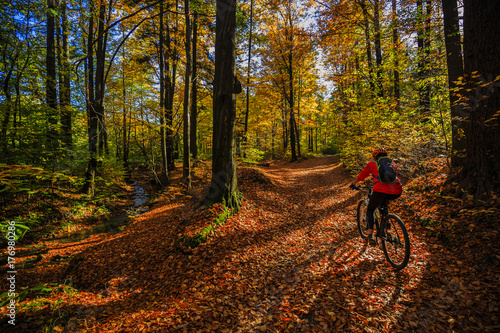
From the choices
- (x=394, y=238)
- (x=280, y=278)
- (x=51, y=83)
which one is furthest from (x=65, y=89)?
(x=394, y=238)

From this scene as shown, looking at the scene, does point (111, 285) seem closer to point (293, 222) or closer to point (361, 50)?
point (293, 222)

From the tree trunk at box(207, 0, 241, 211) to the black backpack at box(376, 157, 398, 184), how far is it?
3690 millimetres

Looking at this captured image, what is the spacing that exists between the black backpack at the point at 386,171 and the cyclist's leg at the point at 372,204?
0.37m

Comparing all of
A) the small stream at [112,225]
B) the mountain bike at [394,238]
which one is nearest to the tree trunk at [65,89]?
the small stream at [112,225]

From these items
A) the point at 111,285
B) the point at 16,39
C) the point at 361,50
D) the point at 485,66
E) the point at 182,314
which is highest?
the point at 361,50

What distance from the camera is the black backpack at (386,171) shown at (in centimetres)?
383

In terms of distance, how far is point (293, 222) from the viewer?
21.0 ft

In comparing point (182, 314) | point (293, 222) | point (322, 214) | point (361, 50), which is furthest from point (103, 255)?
point (361, 50)

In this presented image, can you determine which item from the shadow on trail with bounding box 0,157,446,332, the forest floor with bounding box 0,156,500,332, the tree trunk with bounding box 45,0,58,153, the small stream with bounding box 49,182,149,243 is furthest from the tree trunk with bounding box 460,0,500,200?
the tree trunk with bounding box 45,0,58,153

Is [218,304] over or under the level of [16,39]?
under

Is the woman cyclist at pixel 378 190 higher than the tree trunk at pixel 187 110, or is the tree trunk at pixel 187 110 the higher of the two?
the tree trunk at pixel 187 110

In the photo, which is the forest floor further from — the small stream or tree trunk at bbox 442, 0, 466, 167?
tree trunk at bbox 442, 0, 466, 167

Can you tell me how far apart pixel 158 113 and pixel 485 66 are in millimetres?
12228

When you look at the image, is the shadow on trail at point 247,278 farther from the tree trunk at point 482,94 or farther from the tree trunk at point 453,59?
the tree trunk at point 453,59
